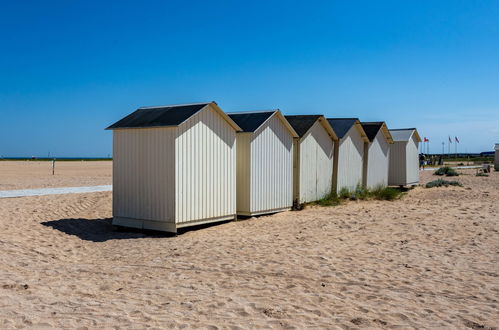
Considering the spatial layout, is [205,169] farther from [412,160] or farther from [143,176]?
[412,160]

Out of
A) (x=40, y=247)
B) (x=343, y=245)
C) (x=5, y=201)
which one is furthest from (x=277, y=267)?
(x=5, y=201)

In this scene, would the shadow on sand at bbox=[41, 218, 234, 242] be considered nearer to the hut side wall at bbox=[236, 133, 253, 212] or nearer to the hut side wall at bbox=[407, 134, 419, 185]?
the hut side wall at bbox=[236, 133, 253, 212]

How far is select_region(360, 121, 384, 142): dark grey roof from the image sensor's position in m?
20.4

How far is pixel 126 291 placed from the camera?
21.3 feet

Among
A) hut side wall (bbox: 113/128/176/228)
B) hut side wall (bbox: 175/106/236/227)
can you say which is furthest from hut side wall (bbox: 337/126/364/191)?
hut side wall (bbox: 113/128/176/228)

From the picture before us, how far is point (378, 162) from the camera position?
A: 69.5 ft

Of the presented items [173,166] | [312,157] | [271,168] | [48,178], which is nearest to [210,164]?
[173,166]

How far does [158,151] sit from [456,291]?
698cm

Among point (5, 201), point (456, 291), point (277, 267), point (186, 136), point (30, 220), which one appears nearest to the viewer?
point (456, 291)

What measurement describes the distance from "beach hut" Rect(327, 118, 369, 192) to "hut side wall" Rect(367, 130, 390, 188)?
0.78m

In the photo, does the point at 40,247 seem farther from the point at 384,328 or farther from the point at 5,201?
the point at 384,328

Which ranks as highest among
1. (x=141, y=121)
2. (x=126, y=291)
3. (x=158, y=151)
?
(x=141, y=121)

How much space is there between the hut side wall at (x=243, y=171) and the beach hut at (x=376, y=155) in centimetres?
834

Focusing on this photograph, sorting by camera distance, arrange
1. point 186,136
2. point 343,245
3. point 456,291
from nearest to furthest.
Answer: point 456,291 → point 343,245 → point 186,136
